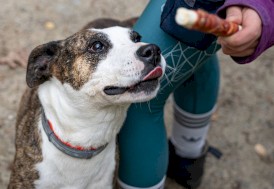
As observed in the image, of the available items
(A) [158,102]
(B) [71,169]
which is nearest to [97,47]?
(A) [158,102]

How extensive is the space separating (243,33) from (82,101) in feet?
2.51

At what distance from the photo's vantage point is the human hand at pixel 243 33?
1.47 meters

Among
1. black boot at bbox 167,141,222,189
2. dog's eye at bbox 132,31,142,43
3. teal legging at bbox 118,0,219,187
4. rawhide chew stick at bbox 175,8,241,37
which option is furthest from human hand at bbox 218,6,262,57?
black boot at bbox 167,141,222,189

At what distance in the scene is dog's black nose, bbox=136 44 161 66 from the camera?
178 cm

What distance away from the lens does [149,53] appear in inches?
70.4

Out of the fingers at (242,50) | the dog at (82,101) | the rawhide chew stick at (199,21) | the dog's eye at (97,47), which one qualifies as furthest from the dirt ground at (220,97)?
the rawhide chew stick at (199,21)

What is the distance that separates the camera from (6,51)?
11.8 ft

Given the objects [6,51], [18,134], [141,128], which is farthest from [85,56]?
[6,51]

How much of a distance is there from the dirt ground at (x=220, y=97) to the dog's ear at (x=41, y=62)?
98cm

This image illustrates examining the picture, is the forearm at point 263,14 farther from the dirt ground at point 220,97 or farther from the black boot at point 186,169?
the dirt ground at point 220,97

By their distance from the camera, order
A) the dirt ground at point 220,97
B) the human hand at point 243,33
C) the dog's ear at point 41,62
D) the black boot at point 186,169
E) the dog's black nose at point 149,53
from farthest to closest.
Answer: the dirt ground at point 220,97
the black boot at point 186,169
the dog's ear at point 41,62
the dog's black nose at point 149,53
the human hand at point 243,33

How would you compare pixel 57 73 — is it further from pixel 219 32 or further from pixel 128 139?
pixel 219 32

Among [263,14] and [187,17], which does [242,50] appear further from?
[187,17]

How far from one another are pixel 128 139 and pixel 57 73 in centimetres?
45
